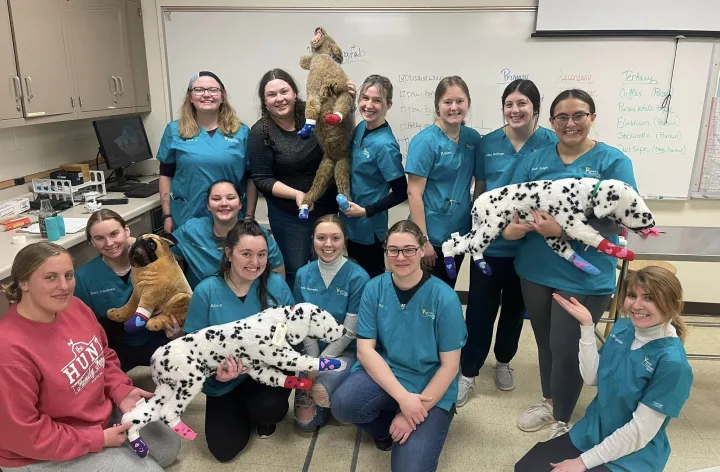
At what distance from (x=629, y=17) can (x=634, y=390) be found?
2.50 m

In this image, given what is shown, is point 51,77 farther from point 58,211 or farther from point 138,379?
point 138,379

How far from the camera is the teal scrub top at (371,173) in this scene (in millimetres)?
2359

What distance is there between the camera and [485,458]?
7.06ft

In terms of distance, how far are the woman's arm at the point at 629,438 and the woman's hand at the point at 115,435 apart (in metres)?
1.60

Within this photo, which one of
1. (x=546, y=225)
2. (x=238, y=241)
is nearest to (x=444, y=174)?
(x=546, y=225)

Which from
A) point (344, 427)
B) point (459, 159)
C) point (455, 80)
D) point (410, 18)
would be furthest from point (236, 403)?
point (410, 18)

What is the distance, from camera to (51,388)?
63.4 inches

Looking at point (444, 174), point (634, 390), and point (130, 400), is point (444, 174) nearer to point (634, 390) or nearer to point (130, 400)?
point (634, 390)

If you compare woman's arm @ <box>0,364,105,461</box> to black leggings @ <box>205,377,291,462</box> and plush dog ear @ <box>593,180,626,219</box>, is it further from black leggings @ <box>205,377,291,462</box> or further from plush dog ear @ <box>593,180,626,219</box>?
plush dog ear @ <box>593,180,626,219</box>

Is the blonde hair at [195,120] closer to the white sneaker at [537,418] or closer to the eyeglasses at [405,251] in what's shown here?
the eyeglasses at [405,251]

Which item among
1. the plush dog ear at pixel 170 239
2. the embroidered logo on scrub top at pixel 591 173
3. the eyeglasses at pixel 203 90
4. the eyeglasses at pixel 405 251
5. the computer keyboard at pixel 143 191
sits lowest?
the plush dog ear at pixel 170 239

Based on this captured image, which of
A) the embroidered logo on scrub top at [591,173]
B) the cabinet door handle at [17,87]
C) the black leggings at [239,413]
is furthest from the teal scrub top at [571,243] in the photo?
the cabinet door handle at [17,87]

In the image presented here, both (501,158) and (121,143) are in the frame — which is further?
(121,143)

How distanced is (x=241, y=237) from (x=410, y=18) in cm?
206
